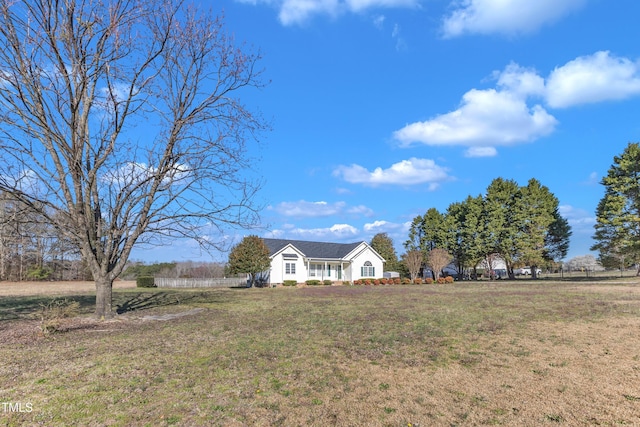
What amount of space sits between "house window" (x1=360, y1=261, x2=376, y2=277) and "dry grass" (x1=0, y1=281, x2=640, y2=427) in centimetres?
2963

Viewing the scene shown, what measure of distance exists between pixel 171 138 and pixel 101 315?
17.6ft

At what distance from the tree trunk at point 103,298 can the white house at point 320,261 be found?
23201mm

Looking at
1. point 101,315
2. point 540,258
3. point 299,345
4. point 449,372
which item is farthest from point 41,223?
Answer: point 540,258

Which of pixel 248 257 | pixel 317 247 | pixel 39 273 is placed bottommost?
pixel 39 273

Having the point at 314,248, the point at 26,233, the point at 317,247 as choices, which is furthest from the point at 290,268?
the point at 26,233

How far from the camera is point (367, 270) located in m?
39.1

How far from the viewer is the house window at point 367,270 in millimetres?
38688

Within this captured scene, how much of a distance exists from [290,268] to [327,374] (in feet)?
98.5

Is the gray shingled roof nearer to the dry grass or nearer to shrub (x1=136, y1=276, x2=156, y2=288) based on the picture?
shrub (x1=136, y1=276, x2=156, y2=288)

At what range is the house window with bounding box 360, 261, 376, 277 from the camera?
38.7m

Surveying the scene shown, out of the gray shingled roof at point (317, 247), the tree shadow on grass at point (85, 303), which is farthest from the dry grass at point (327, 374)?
the gray shingled roof at point (317, 247)

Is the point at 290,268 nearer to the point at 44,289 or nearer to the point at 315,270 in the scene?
the point at 315,270

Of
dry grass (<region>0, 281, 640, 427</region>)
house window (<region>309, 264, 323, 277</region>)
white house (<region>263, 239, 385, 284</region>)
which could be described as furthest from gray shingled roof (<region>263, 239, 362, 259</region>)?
dry grass (<region>0, 281, 640, 427</region>)

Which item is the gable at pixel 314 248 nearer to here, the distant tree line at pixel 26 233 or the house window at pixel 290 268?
the house window at pixel 290 268
